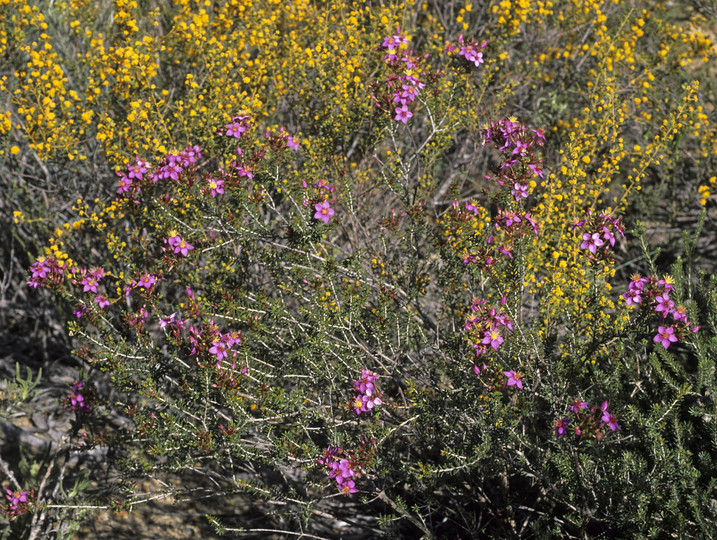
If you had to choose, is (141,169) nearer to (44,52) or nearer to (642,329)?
(44,52)

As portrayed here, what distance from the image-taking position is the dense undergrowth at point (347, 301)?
8.61 ft

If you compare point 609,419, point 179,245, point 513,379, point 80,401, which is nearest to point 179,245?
point 179,245

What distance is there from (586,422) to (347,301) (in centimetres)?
113

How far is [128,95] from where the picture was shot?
3998mm

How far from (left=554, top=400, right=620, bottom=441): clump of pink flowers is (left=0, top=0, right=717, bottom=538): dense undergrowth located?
0.06ft

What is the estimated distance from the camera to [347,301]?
9.69ft

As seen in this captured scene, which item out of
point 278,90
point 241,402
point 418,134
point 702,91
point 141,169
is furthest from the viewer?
point 702,91

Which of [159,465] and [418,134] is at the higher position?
[418,134]

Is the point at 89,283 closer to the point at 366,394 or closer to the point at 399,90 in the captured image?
the point at 366,394

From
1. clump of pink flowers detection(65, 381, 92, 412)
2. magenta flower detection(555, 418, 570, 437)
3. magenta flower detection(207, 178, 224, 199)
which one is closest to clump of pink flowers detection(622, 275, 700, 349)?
magenta flower detection(555, 418, 570, 437)

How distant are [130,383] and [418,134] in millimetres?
3192

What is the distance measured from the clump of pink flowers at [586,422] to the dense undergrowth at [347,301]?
18 millimetres

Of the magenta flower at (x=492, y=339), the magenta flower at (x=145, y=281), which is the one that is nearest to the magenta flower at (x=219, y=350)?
the magenta flower at (x=145, y=281)

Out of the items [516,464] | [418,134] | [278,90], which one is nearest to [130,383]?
[516,464]
